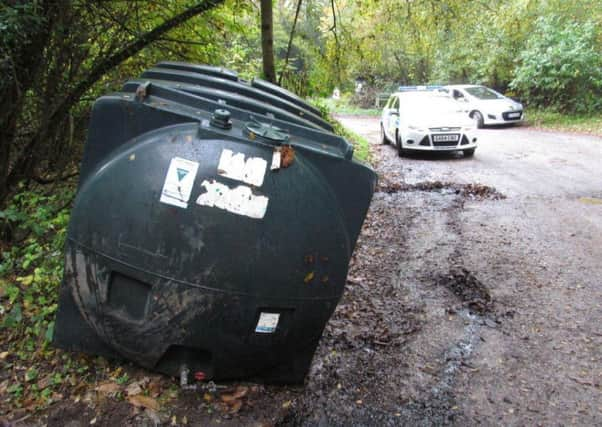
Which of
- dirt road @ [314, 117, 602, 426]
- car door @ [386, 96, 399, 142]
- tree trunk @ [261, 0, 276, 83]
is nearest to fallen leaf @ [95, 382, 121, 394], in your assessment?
dirt road @ [314, 117, 602, 426]

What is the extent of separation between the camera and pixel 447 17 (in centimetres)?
724

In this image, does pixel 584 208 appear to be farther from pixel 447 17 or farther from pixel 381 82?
pixel 381 82

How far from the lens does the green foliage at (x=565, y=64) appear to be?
17.1 metres

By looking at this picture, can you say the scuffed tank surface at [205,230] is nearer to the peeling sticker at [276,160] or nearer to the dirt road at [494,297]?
the peeling sticker at [276,160]

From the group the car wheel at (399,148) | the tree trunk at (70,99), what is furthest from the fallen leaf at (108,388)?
the car wheel at (399,148)

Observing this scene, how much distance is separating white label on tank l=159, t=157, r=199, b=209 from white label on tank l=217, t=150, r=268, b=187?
0.37 feet

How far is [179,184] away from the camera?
198 cm

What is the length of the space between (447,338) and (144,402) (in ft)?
6.67

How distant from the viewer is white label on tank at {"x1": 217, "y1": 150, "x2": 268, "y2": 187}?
78.5 inches

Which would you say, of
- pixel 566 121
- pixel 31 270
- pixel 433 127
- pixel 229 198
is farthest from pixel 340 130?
pixel 566 121

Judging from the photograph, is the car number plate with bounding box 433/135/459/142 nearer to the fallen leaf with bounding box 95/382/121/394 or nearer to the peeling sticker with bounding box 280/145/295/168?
the peeling sticker with bounding box 280/145/295/168

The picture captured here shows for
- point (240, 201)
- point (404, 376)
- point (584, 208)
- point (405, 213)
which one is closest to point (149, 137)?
point (240, 201)

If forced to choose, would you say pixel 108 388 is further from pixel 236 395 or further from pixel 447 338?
pixel 447 338

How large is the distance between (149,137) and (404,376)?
199 centimetres
